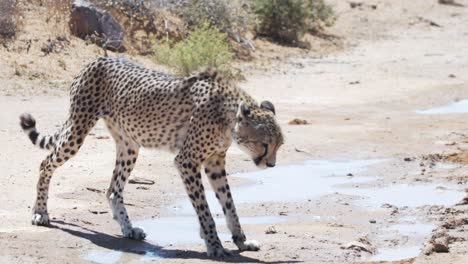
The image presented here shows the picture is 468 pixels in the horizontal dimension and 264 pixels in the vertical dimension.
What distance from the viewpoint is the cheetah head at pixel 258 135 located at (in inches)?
311

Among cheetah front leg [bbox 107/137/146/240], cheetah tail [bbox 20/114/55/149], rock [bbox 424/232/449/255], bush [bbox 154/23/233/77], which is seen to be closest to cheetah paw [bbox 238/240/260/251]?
cheetah front leg [bbox 107/137/146/240]

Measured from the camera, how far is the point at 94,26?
776 inches

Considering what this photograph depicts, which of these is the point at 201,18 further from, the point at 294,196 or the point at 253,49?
the point at 294,196

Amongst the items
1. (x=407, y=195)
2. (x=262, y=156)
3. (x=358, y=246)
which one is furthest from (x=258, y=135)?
(x=407, y=195)

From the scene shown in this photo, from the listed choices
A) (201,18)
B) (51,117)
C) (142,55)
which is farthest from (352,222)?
(201,18)

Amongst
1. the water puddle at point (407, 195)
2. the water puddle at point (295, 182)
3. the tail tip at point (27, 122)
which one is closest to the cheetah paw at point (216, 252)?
the water puddle at point (295, 182)

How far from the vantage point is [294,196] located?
35.4 feet

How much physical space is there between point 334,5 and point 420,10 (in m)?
3.18

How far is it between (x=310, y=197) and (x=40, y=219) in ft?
10.3

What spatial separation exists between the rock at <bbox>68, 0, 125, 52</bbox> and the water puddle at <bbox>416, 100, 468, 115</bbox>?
6109 millimetres

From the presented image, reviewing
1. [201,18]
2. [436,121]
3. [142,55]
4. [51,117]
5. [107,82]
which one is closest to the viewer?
[107,82]

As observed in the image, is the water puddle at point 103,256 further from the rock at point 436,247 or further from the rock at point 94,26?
the rock at point 94,26

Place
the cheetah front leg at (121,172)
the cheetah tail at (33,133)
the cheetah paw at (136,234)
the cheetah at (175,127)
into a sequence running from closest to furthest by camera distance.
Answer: the cheetah at (175,127) < the cheetah paw at (136,234) < the cheetah front leg at (121,172) < the cheetah tail at (33,133)

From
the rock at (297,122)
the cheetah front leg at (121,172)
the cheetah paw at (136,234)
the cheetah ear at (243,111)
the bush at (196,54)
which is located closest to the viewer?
the cheetah ear at (243,111)
